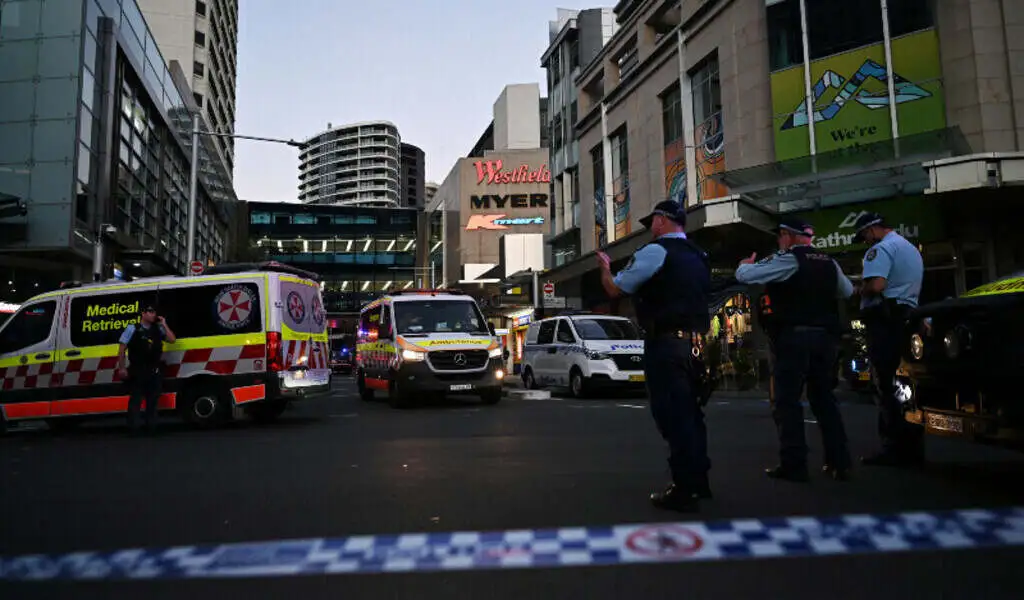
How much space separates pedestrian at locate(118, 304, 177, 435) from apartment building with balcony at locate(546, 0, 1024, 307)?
1395 cm

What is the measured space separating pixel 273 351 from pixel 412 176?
184 metres

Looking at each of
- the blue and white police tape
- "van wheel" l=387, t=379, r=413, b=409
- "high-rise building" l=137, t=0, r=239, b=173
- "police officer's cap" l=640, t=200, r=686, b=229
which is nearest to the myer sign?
"van wheel" l=387, t=379, r=413, b=409

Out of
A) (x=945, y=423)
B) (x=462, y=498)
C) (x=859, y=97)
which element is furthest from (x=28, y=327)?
(x=859, y=97)

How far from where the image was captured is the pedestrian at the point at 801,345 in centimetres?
494

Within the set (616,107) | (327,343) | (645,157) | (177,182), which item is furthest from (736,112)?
(177,182)

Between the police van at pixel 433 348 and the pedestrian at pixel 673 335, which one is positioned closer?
the pedestrian at pixel 673 335

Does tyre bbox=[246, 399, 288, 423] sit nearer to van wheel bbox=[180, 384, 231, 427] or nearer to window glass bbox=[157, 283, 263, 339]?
van wheel bbox=[180, 384, 231, 427]

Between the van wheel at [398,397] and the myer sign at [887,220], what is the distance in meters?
10.9

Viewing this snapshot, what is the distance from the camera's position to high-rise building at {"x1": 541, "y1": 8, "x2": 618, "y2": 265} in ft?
123

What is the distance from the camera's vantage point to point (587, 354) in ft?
50.5

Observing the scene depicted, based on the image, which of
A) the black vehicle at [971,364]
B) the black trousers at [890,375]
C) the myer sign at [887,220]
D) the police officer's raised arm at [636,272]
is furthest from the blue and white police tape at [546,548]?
the myer sign at [887,220]

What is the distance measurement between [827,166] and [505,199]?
58.3 meters

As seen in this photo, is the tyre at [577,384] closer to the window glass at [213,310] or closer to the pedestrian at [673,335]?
the window glass at [213,310]

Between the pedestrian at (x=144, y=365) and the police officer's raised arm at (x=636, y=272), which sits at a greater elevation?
the police officer's raised arm at (x=636, y=272)
